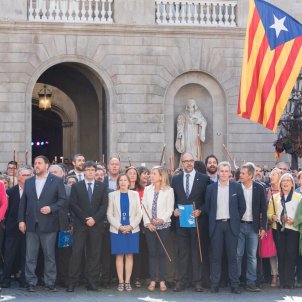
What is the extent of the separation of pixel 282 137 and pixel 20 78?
7.70m

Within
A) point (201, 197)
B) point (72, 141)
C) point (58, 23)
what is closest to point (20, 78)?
point (58, 23)

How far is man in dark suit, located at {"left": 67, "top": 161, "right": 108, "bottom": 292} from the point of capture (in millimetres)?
14273

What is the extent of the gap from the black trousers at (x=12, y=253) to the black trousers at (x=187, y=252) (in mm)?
2561

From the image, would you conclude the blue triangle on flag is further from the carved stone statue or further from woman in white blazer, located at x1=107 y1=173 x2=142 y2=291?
the carved stone statue

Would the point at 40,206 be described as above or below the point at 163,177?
below

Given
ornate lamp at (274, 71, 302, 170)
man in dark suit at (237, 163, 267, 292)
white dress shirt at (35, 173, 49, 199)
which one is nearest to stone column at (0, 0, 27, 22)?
ornate lamp at (274, 71, 302, 170)

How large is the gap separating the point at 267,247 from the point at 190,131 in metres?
10.4

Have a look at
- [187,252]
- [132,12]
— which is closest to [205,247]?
[187,252]

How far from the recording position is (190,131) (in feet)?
81.8

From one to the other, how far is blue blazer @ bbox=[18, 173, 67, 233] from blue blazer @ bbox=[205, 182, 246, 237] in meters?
2.36

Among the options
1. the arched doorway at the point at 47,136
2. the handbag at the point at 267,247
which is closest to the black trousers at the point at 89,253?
the handbag at the point at 267,247

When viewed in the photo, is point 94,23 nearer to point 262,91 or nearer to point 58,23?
point 58,23

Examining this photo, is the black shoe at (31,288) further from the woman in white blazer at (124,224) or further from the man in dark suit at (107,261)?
the woman in white blazer at (124,224)

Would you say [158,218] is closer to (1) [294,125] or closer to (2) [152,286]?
(2) [152,286]
